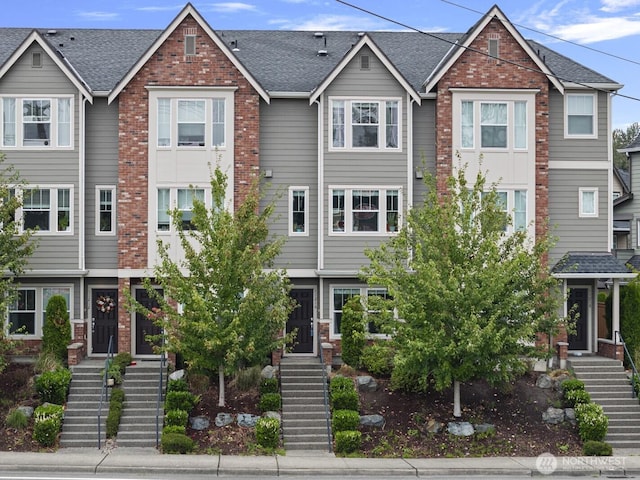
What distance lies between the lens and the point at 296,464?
20828mm

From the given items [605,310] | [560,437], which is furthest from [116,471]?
[605,310]

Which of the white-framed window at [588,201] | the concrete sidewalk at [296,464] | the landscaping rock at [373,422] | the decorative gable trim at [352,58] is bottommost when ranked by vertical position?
the concrete sidewalk at [296,464]

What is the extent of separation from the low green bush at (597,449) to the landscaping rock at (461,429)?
2.93m

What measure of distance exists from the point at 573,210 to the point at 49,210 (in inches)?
665

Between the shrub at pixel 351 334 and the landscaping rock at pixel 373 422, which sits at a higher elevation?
the shrub at pixel 351 334

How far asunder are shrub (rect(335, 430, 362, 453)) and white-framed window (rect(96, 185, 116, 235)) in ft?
34.7

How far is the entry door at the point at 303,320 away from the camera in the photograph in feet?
92.5

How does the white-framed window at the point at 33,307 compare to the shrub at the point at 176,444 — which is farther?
the white-framed window at the point at 33,307

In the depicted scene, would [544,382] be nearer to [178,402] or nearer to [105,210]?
[178,402]

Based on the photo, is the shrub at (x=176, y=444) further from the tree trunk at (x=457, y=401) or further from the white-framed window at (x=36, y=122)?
the white-framed window at (x=36, y=122)

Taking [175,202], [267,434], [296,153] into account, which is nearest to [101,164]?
[175,202]

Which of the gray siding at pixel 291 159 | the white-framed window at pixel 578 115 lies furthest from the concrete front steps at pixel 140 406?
the white-framed window at pixel 578 115

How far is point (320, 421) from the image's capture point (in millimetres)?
23359

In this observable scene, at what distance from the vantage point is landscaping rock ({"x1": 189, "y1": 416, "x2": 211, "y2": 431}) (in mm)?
22906
